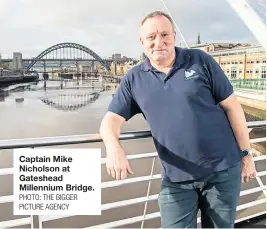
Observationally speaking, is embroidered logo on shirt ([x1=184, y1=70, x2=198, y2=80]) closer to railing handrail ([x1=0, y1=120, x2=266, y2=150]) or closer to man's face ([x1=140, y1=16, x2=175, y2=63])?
man's face ([x1=140, y1=16, x2=175, y2=63])

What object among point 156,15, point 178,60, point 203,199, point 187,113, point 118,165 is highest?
point 156,15

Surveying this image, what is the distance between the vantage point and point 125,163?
656mm

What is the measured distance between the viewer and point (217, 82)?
0.71m

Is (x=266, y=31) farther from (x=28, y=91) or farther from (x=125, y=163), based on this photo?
(x=28, y=91)

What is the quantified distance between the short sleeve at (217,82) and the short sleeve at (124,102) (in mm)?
193

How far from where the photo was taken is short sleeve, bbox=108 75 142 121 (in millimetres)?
744

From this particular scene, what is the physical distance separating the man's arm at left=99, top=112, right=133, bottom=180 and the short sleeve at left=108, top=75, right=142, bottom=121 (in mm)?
13

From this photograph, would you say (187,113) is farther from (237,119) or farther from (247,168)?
(247,168)

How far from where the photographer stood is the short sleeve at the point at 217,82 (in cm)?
71

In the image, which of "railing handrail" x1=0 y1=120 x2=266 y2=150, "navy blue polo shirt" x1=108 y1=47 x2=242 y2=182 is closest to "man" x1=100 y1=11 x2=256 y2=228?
"navy blue polo shirt" x1=108 y1=47 x2=242 y2=182

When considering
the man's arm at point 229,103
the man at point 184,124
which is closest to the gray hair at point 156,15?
the man at point 184,124
